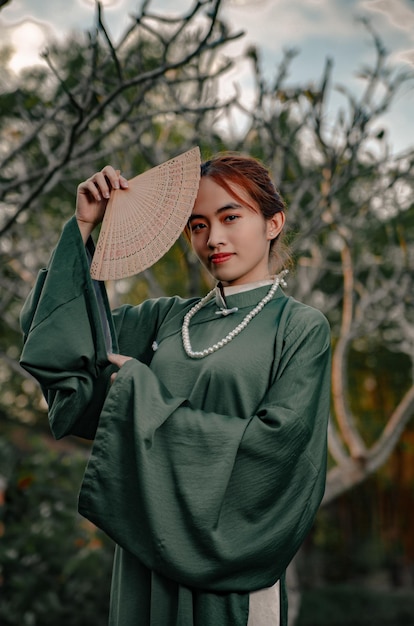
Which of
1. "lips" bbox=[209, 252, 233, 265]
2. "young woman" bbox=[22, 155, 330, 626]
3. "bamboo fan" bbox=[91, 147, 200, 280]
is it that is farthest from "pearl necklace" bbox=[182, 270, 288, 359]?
"bamboo fan" bbox=[91, 147, 200, 280]

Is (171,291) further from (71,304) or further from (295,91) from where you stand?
(71,304)

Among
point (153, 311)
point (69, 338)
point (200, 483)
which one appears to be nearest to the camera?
point (200, 483)

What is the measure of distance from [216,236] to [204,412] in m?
0.42

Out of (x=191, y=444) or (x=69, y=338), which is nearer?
(x=191, y=444)

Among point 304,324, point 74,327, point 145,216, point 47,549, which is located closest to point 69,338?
point 74,327

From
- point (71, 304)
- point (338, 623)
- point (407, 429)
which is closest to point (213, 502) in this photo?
point (71, 304)

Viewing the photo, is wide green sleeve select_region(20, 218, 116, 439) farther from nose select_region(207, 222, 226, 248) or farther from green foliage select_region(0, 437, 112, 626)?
green foliage select_region(0, 437, 112, 626)

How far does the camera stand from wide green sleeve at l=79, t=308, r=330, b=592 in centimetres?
147

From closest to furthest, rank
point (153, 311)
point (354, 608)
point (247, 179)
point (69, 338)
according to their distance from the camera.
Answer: point (69, 338) < point (247, 179) < point (153, 311) < point (354, 608)

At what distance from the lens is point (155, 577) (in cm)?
154

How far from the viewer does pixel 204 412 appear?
5.11ft

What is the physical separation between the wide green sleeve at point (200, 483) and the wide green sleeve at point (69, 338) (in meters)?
0.15

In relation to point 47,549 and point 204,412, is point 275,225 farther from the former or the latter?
point 47,549

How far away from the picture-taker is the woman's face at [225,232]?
5.65ft
